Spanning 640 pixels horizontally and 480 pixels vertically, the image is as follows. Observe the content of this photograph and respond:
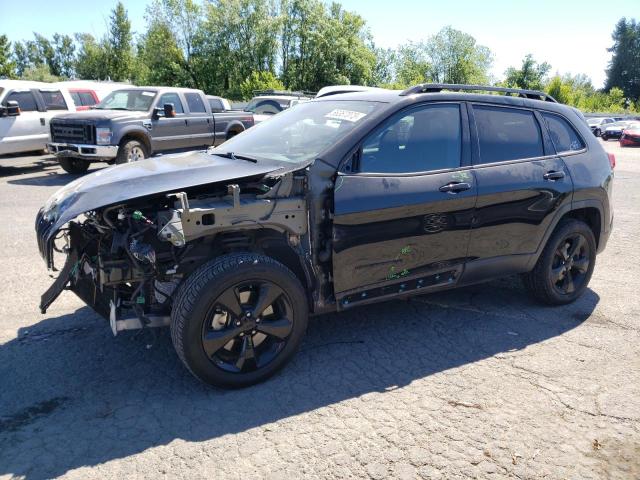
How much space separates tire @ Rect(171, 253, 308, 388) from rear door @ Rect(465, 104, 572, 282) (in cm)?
156

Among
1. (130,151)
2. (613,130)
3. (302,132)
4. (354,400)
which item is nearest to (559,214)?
(302,132)

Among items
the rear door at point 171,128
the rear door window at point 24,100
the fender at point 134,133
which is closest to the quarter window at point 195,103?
the rear door at point 171,128

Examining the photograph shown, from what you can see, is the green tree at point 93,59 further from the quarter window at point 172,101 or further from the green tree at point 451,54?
the quarter window at point 172,101

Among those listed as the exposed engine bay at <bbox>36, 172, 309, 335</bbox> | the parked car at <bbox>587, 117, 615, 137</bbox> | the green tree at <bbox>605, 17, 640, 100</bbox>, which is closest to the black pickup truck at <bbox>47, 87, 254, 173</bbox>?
the exposed engine bay at <bbox>36, 172, 309, 335</bbox>

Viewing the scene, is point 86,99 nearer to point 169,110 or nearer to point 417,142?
point 169,110

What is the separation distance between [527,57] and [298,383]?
2618 inches

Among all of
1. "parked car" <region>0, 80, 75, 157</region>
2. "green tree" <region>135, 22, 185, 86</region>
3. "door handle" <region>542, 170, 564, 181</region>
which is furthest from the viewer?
"green tree" <region>135, 22, 185, 86</region>

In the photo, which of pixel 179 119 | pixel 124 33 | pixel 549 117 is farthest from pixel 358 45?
pixel 549 117

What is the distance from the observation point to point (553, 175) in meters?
4.41

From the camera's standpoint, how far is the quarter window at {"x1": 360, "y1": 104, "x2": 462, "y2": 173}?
3703 millimetres

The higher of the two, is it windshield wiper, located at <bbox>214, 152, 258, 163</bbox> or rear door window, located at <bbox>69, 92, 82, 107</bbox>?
rear door window, located at <bbox>69, 92, 82, 107</bbox>

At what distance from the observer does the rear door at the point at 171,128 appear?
38.4 ft

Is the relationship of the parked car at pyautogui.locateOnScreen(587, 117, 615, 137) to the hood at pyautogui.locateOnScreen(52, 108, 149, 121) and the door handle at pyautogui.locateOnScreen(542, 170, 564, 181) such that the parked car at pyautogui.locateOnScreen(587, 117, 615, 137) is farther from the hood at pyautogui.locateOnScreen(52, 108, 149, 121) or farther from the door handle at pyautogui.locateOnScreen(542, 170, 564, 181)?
the door handle at pyautogui.locateOnScreen(542, 170, 564, 181)

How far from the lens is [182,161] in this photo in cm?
388
